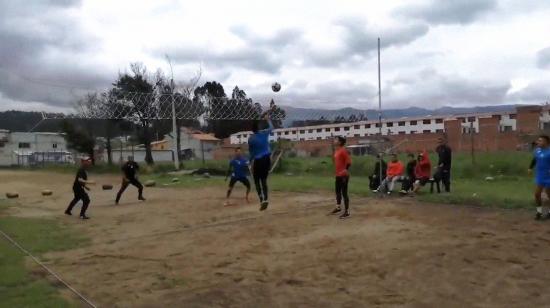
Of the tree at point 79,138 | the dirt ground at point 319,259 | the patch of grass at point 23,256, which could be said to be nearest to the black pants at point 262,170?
the dirt ground at point 319,259

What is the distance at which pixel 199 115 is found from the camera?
34.1 metres

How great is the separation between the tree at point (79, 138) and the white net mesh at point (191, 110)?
35.9ft

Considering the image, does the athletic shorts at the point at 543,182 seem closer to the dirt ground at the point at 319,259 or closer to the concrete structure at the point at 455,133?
Result: the dirt ground at the point at 319,259

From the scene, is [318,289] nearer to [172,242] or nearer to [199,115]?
[172,242]

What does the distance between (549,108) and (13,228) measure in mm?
36525

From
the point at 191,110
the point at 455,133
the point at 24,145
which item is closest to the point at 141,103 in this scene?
the point at 191,110

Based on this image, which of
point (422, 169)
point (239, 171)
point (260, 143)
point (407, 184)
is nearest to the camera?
point (260, 143)

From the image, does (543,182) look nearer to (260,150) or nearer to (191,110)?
(260,150)

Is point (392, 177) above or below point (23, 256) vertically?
above

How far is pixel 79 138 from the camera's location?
5709 cm

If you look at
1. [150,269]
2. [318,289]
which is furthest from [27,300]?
[318,289]

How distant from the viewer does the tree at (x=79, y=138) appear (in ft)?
185

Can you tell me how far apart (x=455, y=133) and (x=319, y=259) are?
3243 centimetres

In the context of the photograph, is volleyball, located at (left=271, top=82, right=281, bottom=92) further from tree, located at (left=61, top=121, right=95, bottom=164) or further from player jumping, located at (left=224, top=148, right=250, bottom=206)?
tree, located at (left=61, top=121, right=95, bottom=164)
